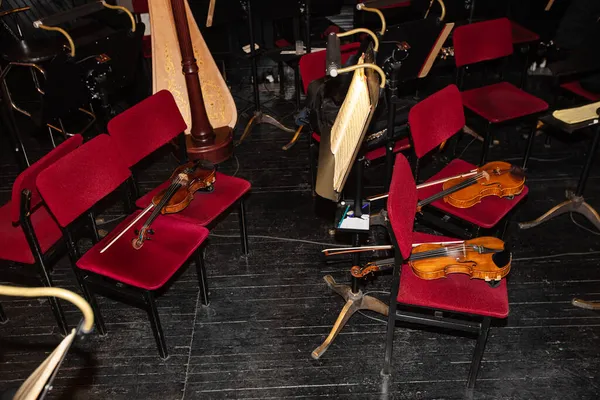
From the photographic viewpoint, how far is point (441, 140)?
3.16m

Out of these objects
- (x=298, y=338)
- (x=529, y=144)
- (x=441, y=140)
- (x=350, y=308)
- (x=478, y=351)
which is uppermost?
(x=441, y=140)

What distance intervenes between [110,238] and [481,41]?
2.81 meters

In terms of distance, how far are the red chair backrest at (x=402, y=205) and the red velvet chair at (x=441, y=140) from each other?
0.48 metres

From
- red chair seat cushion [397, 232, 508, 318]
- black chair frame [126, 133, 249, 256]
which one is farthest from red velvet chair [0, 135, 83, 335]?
red chair seat cushion [397, 232, 508, 318]

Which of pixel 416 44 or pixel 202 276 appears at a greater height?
pixel 416 44

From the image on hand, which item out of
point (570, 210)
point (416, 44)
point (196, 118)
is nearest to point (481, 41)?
point (416, 44)

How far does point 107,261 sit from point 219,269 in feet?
2.95

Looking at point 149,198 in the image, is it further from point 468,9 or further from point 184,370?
point 468,9

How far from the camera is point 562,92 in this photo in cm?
418

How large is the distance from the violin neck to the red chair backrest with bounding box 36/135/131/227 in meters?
1.59

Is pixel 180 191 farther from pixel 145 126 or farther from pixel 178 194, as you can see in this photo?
pixel 145 126

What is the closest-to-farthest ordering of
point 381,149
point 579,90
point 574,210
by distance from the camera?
point 381,149 → point 574,210 → point 579,90

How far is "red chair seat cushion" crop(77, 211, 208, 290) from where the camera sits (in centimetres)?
264

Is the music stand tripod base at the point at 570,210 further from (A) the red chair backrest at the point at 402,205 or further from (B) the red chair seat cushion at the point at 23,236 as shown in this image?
(B) the red chair seat cushion at the point at 23,236
